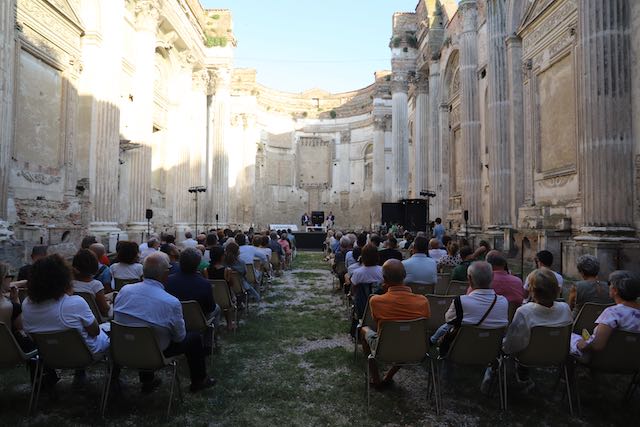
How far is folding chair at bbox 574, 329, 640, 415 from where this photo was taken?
3.51 meters

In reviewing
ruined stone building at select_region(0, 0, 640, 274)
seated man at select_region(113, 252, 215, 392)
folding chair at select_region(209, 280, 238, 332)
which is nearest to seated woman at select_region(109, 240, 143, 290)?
folding chair at select_region(209, 280, 238, 332)

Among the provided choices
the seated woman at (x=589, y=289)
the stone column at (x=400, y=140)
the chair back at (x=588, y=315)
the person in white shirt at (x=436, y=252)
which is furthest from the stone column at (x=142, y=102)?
the stone column at (x=400, y=140)

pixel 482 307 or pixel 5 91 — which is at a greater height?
pixel 5 91

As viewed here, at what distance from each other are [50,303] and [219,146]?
2010 cm

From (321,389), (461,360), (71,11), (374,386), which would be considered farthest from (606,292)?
(71,11)

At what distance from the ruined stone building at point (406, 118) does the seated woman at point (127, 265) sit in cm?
336

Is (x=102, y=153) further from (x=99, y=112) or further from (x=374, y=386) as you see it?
(x=374, y=386)

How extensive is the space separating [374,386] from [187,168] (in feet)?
55.6

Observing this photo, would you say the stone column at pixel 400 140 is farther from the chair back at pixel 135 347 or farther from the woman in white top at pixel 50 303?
A: the woman in white top at pixel 50 303

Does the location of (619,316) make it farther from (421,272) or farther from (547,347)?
(421,272)

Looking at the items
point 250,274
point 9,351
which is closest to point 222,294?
point 250,274

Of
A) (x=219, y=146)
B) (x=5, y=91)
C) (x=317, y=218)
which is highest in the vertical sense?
(x=219, y=146)

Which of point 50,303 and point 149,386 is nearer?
point 50,303

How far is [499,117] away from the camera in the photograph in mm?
13203
